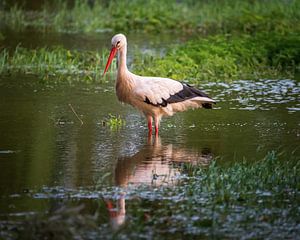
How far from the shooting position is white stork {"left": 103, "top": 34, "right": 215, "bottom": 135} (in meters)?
12.0

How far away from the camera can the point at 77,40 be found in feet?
72.3

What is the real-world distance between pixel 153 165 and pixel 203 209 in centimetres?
209

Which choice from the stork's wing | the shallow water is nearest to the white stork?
the stork's wing

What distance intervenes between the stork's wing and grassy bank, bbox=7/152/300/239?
7.27 ft

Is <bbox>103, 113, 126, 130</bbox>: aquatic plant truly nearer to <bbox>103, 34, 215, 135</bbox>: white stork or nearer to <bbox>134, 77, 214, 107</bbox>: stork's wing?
<bbox>103, 34, 215, 135</bbox>: white stork

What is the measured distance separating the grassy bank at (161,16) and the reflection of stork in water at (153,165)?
36.7ft

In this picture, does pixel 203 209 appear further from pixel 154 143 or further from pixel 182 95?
pixel 182 95

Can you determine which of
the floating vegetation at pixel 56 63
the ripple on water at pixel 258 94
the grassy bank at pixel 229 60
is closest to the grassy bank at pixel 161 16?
the grassy bank at pixel 229 60

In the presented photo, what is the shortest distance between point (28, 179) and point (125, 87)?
2945 millimetres

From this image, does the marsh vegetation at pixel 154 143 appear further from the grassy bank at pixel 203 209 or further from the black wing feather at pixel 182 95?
the black wing feather at pixel 182 95

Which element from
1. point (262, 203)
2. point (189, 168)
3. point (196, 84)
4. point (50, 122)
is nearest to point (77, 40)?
point (196, 84)

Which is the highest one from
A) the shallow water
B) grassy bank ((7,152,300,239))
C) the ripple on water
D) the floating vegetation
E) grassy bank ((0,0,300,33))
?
grassy bank ((0,0,300,33))

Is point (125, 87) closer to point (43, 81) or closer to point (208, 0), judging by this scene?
point (43, 81)

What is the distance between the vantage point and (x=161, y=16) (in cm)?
2494
